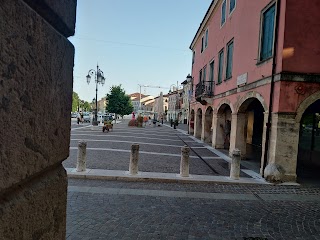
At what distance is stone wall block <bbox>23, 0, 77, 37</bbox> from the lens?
3.55 feet

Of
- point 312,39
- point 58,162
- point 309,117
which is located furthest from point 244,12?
point 58,162

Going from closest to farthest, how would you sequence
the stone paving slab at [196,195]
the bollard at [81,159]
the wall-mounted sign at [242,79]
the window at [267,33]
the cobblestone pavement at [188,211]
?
the cobblestone pavement at [188,211] → the stone paving slab at [196,195] → the bollard at [81,159] → the window at [267,33] → the wall-mounted sign at [242,79]

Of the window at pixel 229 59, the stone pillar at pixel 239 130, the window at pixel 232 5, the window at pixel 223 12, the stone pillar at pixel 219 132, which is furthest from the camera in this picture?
the stone pillar at pixel 219 132

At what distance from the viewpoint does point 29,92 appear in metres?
1.01

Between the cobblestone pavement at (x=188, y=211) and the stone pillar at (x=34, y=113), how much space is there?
11.9ft

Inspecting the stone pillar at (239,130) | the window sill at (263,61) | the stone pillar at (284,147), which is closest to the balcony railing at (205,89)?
the stone pillar at (239,130)

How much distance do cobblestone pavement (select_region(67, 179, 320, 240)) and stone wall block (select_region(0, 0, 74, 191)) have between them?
150 inches

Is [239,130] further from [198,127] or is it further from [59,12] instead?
[59,12]

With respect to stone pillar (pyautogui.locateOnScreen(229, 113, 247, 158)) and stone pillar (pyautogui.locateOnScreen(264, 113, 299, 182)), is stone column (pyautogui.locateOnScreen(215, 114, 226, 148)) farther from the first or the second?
stone pillar (pyautogui.locateOnScreen(264, 113, 299, 182))

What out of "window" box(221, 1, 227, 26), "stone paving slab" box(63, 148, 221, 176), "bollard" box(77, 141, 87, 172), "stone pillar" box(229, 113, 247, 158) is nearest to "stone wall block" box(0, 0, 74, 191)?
"bollard" box(77, 141, 87, 172)

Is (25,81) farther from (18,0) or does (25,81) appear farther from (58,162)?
(58,162)

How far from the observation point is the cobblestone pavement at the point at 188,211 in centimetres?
486

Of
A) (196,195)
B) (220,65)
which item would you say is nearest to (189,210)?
(196,195)

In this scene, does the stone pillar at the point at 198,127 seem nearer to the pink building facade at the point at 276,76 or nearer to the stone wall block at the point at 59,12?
the pink building facade at the point at 276,76
